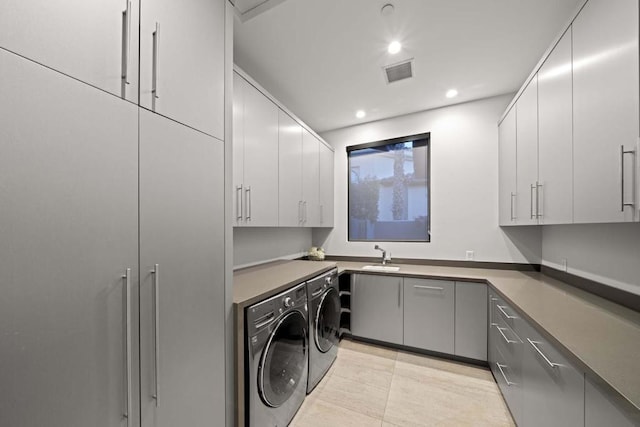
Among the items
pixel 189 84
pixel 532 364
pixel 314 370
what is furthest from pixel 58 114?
pixel 532 364

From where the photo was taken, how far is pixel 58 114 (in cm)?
65

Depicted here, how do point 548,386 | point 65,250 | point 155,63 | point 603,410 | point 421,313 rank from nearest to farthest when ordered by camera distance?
1. point 65,250
2. point 603,410
3. point 155,63
4. point 548,386
5. point 421,313

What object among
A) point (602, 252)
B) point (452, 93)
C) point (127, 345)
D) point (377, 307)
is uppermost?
point (452, 93)

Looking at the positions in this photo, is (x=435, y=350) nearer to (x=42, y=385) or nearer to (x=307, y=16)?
(x=42, y=385)

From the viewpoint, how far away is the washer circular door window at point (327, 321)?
1.99m

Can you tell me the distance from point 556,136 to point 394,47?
1.24 m

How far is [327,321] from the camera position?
217 cm

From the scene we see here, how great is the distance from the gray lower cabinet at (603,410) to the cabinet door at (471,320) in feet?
4.73

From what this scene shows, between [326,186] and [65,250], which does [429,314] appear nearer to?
[326,186]

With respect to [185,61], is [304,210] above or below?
below

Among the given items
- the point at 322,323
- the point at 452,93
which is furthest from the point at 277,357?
the point at 452,93

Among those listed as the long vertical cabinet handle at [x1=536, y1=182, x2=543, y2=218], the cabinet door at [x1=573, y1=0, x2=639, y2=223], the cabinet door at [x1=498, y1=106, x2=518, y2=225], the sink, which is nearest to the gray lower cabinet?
the cabinet door at [x1=573, y1=0, x2=639, y2=223]

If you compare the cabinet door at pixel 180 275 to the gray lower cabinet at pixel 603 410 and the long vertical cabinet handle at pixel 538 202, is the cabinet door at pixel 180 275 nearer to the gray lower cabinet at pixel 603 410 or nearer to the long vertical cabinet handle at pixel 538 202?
the gray lower cabinet at pixel 603 410

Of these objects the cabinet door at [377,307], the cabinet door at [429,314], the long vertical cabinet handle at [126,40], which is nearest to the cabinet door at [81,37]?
the long vertical cabinet handle at [126,40]
